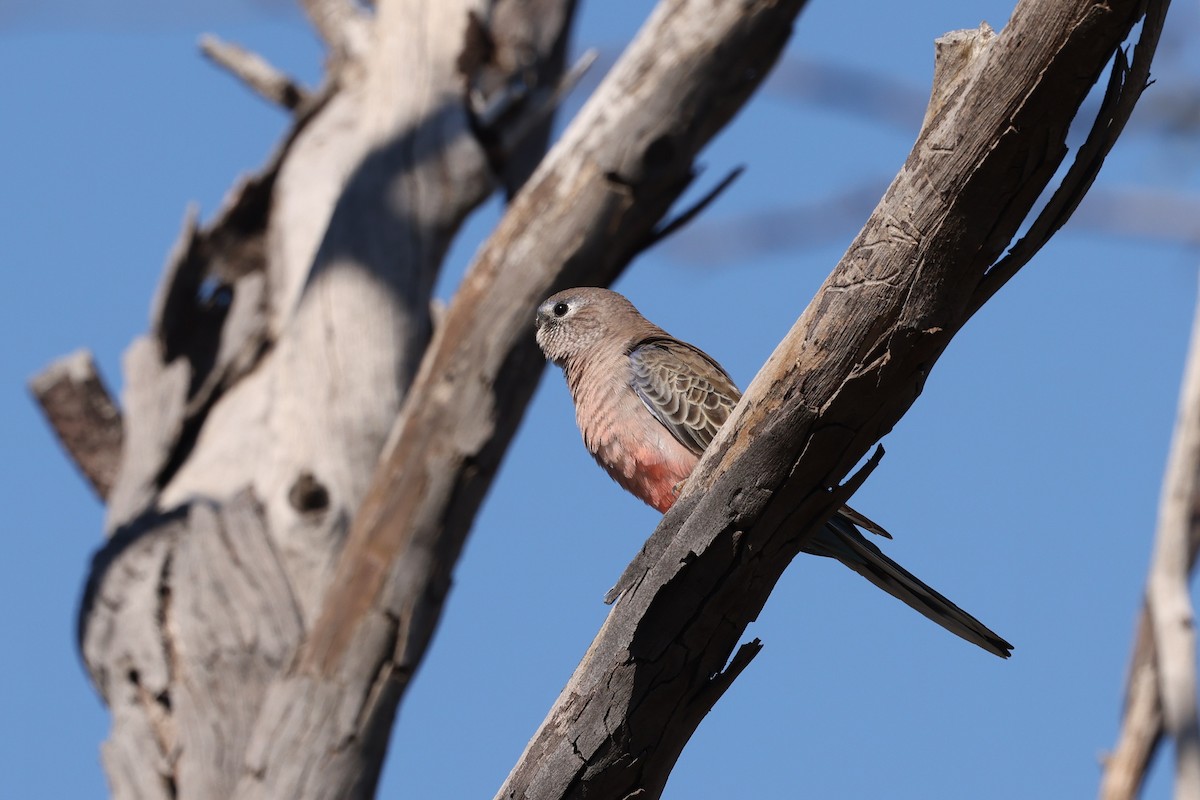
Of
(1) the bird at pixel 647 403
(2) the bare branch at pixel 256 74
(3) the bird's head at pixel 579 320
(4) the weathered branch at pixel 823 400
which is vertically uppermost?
(2) the bare branch at pixel 256 74

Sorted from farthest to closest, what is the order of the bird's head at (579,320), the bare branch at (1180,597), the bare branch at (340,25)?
the bare branch at (340,25), the bird's head at (579,320), the bare branch at (1180,597)

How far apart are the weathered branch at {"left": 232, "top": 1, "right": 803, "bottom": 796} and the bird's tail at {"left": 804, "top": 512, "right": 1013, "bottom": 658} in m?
2.12

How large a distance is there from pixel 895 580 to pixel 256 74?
5.91 metres

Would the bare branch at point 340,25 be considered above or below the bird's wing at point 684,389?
above

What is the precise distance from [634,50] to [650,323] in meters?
1.55

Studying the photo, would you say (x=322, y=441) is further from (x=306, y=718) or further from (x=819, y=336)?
(x=819, y=336)

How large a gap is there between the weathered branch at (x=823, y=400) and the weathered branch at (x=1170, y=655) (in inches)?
97.5

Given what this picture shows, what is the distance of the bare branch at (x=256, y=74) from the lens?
8.47 metres

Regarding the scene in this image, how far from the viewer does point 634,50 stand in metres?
6.82

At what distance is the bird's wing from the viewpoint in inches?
204

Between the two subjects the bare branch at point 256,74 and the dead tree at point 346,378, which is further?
the bare branch at point 256,74

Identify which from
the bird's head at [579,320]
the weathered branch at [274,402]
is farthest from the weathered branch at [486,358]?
the bird's head at [579,320]

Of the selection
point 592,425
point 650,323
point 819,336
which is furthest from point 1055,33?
point 650,323

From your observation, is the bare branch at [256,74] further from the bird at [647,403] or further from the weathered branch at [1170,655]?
the weathered branch at [1170,655]
